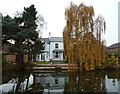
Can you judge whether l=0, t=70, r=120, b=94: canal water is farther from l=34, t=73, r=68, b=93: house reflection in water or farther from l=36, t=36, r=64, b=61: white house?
l=36, t=36, r=64, b=61: white house

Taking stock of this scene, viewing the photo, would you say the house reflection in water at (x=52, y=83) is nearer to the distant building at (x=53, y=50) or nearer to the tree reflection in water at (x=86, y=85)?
the tree reflection in water at (x=86, y=85)

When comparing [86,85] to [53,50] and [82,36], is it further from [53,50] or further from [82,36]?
[53,50]

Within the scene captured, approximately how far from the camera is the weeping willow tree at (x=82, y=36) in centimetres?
→ 1117

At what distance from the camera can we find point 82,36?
11.5 m

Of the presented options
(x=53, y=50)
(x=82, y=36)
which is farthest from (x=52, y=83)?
(x=53, y=50)

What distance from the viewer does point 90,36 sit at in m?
11.6

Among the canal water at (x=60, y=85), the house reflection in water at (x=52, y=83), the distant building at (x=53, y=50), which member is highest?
the distant building at (x=53, y=50)

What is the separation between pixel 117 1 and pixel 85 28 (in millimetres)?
3249

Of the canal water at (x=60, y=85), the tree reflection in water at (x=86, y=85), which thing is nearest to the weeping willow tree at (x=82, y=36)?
the tree reflection in water at (x=86, y=85)

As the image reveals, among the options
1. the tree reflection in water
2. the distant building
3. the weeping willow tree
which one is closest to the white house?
the distant building

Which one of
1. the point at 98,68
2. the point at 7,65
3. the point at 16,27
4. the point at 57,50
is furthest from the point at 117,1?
the point at 57,50

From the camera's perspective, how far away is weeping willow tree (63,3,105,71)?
36.7 feet

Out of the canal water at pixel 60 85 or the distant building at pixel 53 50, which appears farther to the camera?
the distant building at pixel 53 50

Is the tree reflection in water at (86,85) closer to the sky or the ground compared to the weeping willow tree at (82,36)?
closer to the ground
